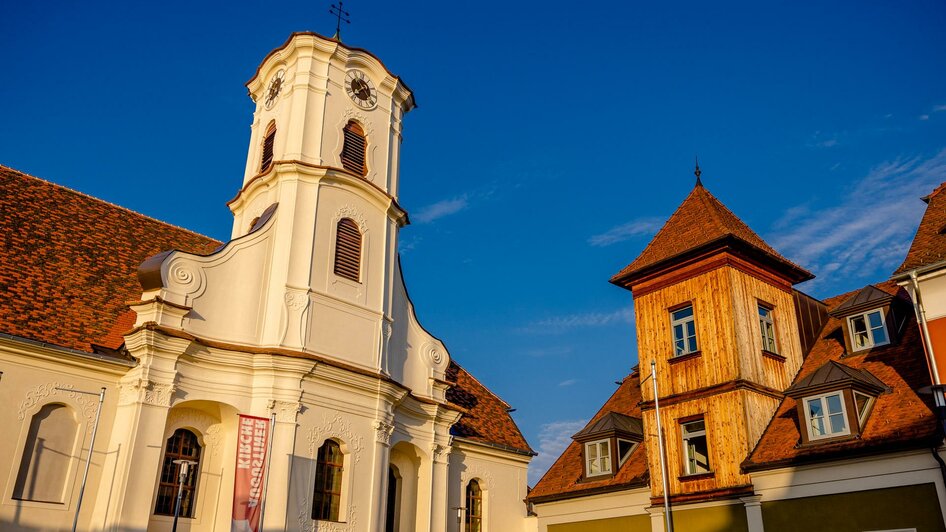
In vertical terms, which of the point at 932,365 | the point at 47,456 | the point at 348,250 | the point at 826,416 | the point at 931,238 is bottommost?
the point at 47,456

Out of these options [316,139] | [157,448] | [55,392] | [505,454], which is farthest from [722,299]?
[55,392]

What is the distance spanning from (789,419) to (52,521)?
18642 millimetres

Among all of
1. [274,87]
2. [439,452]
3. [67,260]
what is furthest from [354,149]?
[439,452]

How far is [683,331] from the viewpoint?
2441 cm

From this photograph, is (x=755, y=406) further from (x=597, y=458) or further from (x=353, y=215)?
(x=353, y=215)

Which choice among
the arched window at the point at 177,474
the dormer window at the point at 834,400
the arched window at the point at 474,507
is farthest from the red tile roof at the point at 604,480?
the arched window at the point at 177,474

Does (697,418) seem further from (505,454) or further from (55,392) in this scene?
(55,392)

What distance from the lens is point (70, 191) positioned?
26188 mm

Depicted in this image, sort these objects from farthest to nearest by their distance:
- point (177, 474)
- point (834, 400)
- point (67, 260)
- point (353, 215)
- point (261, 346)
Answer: point (353, 215) → point (67, 260) → point (261, 346) → point (177, 474) → point (834, 400)

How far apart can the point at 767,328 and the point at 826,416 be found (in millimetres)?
4324

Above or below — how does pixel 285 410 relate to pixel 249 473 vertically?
above

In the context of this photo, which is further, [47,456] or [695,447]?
[695,447]

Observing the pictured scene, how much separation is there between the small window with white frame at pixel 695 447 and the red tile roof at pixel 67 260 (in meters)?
15.8

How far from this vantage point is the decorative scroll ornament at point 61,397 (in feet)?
63.3
